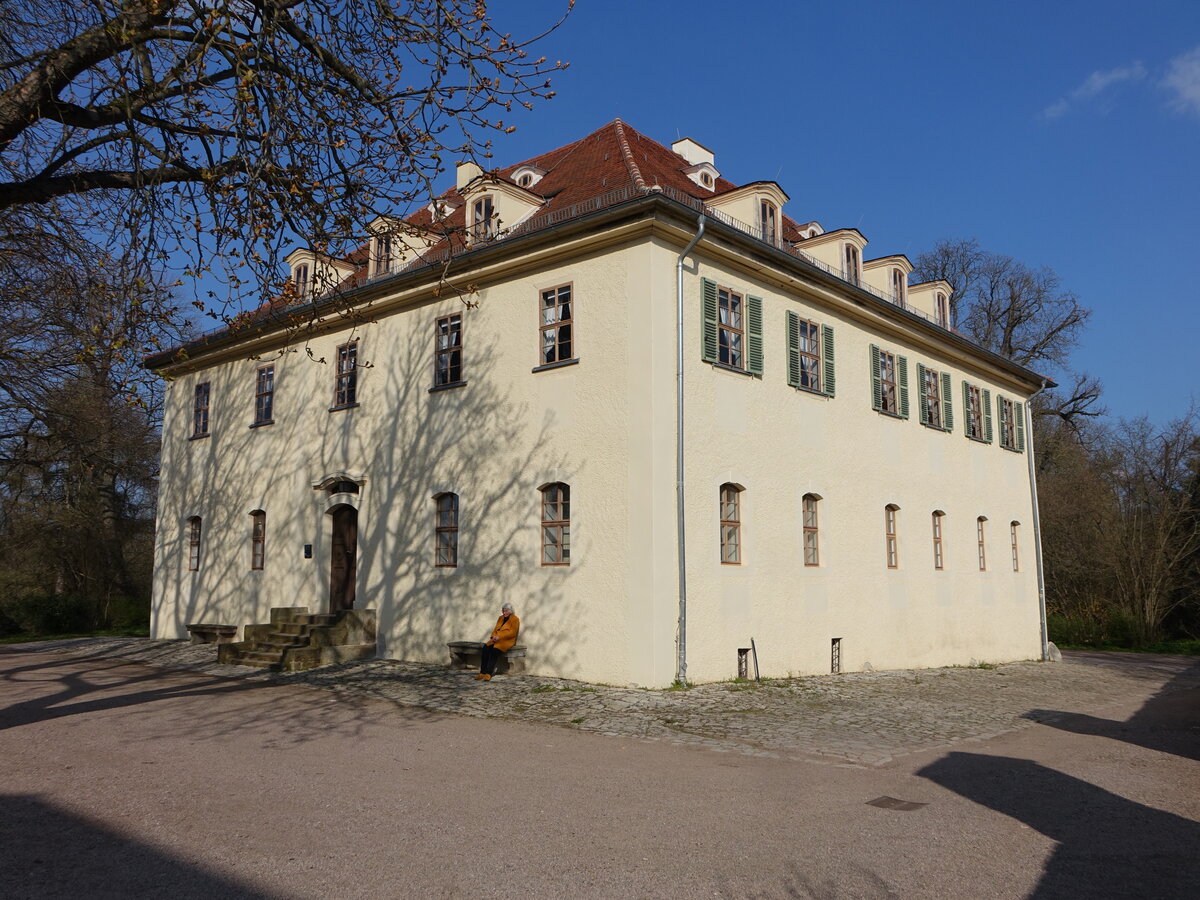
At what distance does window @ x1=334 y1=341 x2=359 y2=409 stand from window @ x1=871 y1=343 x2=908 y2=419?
34.0 ft

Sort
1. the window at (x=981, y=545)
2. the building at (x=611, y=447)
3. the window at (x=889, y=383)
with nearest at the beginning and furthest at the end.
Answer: the building at (x=611, y=447) < the window at (x=889, y=383) < the window at (x=981, y=545)

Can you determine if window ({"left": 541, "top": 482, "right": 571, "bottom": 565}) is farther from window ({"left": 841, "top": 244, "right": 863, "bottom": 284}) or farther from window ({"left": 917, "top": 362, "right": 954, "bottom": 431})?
window ({"left": 917, "top": 362, "right": 954, "bottom": 431})

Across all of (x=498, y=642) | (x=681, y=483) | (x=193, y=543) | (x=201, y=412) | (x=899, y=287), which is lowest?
(x=498, y=642)

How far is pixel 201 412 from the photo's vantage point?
73.5ft

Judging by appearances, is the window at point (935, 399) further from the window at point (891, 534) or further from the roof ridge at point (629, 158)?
the roof ridge at point (629, 158)

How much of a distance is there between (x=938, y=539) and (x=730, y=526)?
8.07 metres

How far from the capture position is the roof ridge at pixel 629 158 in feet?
53.1

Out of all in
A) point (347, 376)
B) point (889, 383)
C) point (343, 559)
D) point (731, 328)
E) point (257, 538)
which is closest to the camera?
point (731, 328)

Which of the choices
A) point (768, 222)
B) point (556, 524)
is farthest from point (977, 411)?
point (556, 524)

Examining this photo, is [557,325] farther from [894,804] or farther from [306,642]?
[894,804]

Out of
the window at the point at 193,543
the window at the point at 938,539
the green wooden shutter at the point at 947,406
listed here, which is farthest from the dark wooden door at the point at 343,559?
the green wooden shutter at the point at 947,406

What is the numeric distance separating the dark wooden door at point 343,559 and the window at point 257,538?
2.51 metres

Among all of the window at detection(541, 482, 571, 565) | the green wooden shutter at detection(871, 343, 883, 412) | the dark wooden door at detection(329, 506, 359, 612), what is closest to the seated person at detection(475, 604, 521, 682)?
the window at detection(541, 482, 571, 565)

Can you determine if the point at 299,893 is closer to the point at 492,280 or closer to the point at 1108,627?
the point at 492,280
